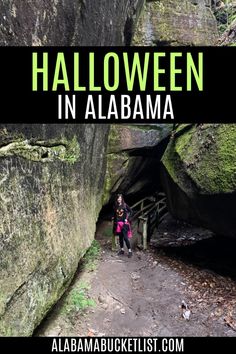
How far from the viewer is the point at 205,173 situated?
8664mm

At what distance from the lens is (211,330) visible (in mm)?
6695

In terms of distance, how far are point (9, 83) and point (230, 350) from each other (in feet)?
19.9

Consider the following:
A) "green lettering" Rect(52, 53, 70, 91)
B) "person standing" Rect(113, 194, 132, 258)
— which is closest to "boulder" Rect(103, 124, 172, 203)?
"person standing" Rect(113, 194, 132, 258)

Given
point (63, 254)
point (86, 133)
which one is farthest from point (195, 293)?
point (86, 133)

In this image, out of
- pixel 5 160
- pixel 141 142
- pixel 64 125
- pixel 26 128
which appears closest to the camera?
pixel 5 160

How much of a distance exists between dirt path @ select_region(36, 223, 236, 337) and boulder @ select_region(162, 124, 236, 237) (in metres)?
1.63

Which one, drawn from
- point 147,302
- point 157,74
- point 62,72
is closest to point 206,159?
point 157,74

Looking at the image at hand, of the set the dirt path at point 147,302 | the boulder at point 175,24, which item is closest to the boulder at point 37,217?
the dirt path at point 147,302

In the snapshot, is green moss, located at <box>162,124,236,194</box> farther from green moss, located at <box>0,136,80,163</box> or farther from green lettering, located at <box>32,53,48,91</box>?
green lettering, located at <box>32,53,48,91</box>

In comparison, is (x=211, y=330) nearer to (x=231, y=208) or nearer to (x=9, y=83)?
(x=231, y=208)

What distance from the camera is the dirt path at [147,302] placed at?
266 inches

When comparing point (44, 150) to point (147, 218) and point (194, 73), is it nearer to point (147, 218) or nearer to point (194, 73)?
point (194, 73)

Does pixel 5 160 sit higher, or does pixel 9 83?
A: pixel 9 83

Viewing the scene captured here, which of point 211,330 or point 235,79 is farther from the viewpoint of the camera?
point 235,79
